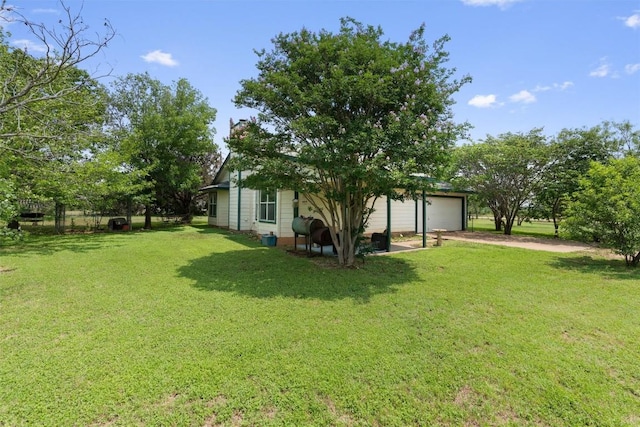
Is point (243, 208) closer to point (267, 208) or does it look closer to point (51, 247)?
point (267, 208)

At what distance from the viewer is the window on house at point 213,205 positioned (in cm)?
1935

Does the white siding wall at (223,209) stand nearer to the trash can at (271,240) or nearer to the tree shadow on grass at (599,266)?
the trash can at (271,240)

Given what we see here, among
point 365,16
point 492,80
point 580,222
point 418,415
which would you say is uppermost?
point 365,16

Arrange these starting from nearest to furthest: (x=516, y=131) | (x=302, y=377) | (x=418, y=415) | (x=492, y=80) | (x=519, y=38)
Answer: (x=418, y=415)
(x=302, y=377)
(x=519, y=38)
(x=492, y=80)
(x=516, y=131)

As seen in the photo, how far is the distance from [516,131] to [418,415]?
18473mm

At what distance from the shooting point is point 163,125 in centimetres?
1712

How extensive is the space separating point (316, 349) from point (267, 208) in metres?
9.33

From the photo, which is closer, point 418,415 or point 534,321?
point 418,415

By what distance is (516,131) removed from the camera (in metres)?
16.7

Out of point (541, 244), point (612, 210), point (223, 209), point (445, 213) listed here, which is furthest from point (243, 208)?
point (612, 210)

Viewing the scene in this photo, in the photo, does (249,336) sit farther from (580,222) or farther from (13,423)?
(580,222)

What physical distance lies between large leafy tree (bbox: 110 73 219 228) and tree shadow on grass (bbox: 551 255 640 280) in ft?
59.4

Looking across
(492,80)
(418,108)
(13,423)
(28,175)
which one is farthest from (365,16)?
(28,175)

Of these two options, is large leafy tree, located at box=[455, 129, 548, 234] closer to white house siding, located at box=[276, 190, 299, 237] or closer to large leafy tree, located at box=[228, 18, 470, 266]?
white house siding, located at box=[276, 190, 299, 237]
